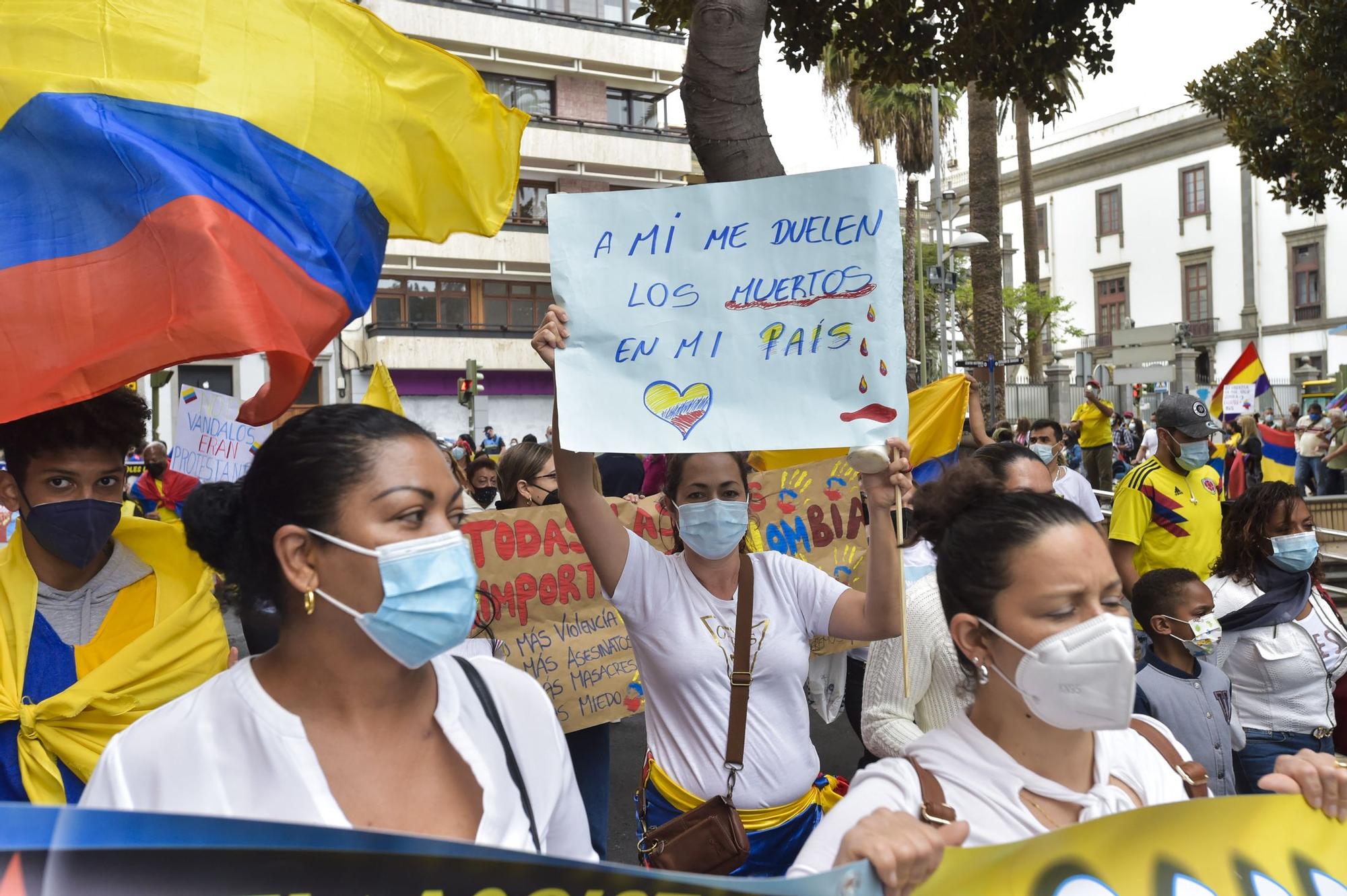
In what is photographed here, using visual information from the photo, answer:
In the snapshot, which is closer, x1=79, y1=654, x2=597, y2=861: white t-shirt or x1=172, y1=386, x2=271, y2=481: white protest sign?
Result: x1=79, y1=654, x2=597, y2=861: white t-shirt

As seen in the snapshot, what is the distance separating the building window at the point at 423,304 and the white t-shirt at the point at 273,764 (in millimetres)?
36382

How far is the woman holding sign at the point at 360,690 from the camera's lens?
1795 mm

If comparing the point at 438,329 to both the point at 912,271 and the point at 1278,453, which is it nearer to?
the point at 912,271

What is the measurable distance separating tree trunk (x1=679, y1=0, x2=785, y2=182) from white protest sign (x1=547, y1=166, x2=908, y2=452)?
4.83 feet

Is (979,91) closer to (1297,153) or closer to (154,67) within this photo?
(154,67)

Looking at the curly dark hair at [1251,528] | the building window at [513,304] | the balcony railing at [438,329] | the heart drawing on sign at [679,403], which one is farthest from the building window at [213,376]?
the heart drawing on sign at [679,403]

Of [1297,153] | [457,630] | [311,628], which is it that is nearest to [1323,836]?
[457,630]

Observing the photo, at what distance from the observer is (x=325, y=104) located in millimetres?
3363

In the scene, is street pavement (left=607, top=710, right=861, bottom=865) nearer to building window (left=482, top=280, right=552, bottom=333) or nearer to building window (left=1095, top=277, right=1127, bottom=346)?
building window (left=482, top=280, right=552, bottom=333)

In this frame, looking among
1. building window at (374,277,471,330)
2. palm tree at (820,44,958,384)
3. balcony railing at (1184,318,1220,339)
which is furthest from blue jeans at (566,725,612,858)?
balcony railing at (1184,318,1220,339)

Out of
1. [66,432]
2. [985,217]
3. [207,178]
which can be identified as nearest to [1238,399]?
[985,217]

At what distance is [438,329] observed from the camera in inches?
1480

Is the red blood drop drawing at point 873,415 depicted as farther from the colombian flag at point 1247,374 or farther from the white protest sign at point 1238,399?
the white protest sign at point 1238,399

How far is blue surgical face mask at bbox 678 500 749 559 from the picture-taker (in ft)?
10.8
